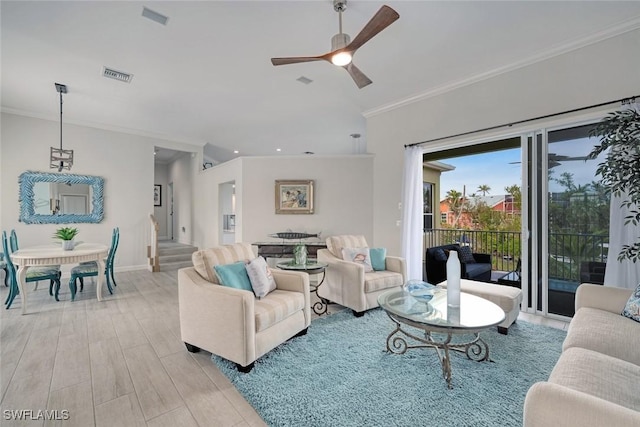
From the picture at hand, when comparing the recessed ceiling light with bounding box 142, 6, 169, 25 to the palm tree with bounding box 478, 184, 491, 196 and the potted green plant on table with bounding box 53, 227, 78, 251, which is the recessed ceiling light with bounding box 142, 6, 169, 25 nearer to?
the potted green plant on table with bounding box 53, 227, 78, 251

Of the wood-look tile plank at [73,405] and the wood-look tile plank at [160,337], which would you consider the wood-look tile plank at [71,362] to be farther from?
the wood-look tile plank at [160,337]

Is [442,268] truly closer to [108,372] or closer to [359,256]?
[359,256]

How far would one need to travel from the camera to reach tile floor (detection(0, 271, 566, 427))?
1.72 metres

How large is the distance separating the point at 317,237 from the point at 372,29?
3.89 metres

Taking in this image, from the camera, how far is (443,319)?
2.00 metres

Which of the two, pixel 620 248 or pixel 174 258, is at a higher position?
pixel 620 248

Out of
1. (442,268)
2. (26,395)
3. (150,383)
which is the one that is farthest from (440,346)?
(26,395)

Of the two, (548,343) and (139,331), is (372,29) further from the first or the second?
(139,331)

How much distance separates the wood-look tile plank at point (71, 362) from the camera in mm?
2051

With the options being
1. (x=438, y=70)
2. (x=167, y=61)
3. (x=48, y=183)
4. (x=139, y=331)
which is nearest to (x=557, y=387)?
(x=139, y=331)

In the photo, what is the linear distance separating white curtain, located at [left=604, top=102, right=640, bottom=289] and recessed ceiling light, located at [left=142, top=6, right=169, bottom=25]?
4507 millimetres

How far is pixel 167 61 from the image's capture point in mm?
3408

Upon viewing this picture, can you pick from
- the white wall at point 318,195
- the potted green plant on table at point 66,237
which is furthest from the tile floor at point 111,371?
the white wall at point 318,195

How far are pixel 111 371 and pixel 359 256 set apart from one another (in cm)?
266
